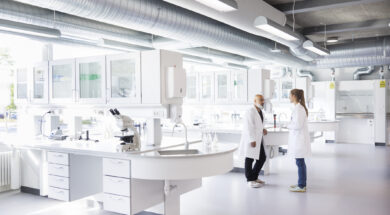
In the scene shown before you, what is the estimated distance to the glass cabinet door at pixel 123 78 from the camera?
3924 mm

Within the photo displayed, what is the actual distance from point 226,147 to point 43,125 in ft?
10.5

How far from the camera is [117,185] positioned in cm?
341

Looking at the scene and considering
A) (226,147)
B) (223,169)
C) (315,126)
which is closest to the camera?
(223,169)

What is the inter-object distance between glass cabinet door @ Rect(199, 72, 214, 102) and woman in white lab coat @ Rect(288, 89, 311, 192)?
2526 millimetres

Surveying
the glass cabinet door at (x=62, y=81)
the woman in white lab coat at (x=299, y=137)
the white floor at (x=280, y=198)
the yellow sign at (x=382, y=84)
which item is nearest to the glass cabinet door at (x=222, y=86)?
the white floor at (x=280, y=198)

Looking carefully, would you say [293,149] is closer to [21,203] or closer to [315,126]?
[315,126]

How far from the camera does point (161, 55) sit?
3.71 metres

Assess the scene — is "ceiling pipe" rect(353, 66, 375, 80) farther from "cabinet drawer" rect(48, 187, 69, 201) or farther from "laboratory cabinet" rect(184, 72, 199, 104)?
"cabinet drawer" rect(48, 187, 69, 201)

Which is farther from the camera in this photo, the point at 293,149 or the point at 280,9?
the point at 280,9

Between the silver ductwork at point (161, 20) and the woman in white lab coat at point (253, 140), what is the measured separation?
1399 millimetres

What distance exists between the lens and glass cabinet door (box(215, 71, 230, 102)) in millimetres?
6914

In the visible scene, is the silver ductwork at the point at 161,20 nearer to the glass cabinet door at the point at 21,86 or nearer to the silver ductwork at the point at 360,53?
the glass cabinet door at the point at 21,86

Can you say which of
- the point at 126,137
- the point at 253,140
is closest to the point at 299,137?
the point at 253,140

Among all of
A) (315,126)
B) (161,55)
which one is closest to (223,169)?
(161,55)
